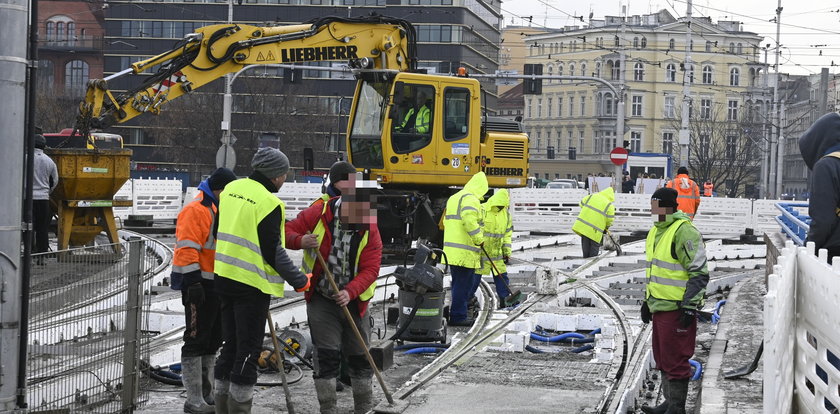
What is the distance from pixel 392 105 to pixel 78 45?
82270 mm

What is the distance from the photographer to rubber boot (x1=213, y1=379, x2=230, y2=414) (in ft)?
24.9

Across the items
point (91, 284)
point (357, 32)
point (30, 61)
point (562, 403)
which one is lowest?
point (562, 403)

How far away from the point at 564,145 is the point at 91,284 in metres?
105

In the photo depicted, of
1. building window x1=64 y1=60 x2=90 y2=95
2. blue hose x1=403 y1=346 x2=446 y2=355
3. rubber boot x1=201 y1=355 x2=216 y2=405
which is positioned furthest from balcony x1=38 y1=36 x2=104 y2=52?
rubber boot x1=201 y1=355 x2=216 y2=405

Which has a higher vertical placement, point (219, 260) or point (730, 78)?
point (730, 78)

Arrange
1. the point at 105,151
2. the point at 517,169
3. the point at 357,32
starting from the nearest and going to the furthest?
the point at 105,151
the point at 357,32
the point at 517,169

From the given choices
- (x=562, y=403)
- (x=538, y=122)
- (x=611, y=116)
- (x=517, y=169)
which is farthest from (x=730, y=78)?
(x=562, y=403)

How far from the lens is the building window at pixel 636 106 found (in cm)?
10419

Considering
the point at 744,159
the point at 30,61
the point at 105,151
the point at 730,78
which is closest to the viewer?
the point at 30,61

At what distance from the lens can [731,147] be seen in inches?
3044

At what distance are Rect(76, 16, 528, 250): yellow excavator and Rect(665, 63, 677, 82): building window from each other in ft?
278

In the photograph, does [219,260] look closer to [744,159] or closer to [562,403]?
[562,403]

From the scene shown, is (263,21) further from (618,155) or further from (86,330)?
(86,330)

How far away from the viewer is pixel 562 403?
8.41m
